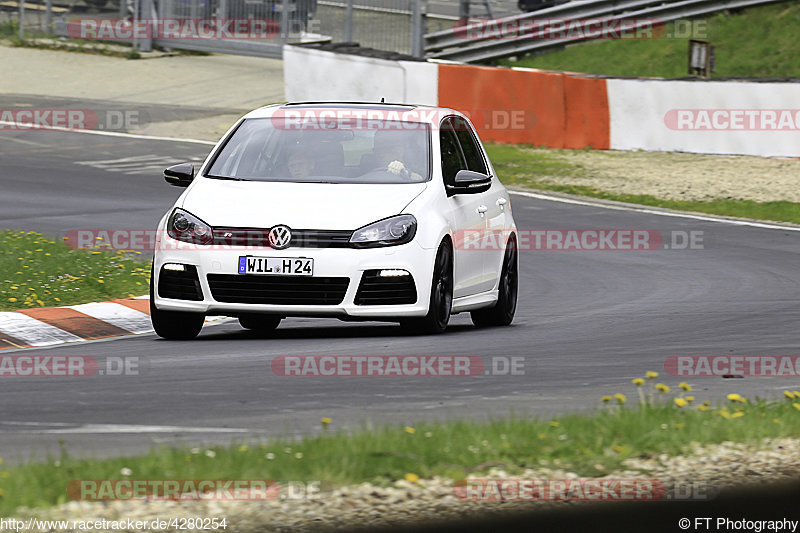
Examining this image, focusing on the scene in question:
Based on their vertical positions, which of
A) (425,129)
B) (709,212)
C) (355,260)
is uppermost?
(425,129)

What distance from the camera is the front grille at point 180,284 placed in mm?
9703

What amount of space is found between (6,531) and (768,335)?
7.01m

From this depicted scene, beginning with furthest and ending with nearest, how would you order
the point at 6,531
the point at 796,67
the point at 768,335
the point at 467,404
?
1. the point at 796,67
2. the point at 768,335
3. the point at 467,404
4. the point at 6,531

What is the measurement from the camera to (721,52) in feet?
114

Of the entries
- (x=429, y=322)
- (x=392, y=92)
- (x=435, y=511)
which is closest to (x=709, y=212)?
(x=392, y=92)

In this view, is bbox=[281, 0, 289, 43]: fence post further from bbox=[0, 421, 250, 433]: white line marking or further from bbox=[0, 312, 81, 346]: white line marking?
bbox=[0, 421, 250, 433]: white line marking

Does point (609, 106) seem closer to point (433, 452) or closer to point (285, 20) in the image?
point (285, 20)

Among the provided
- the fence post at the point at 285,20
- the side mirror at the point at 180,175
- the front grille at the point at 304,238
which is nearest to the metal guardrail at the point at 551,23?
the fence post at the point at 285,20

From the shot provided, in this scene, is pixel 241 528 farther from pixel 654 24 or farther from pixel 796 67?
pixel 654 24

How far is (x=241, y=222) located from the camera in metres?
9.60

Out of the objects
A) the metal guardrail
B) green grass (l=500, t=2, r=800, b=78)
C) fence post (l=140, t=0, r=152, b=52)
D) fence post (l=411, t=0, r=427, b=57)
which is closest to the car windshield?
green grass (l=500, t=2, r=800, b=78)

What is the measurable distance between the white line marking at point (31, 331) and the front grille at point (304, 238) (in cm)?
160

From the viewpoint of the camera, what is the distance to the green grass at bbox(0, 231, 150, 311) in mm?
11445

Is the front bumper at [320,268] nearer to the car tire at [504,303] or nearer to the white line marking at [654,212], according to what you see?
the car tire at [504,303]
